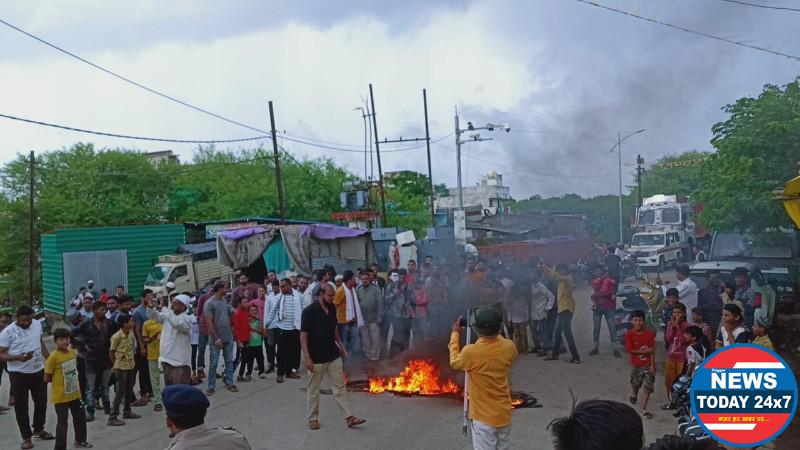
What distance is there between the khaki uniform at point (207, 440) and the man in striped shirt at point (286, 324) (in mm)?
7514

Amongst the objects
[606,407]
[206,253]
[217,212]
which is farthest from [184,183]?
[606,407]

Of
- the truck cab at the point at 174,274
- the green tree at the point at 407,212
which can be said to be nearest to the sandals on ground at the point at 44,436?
the truck cab at the point at 174,274

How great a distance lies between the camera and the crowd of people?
7.50 m

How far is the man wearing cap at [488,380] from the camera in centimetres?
483

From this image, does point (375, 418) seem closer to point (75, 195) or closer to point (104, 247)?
point (104, 247)

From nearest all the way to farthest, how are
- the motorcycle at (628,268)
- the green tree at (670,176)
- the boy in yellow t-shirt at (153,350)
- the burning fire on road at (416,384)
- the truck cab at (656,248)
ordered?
the boy in yellow t-shirt at (153,350)
the burning fire on road at (416,384)
the motorcycle at (628,268)
the truck cab at (656,248)
the green tree at (670,176)

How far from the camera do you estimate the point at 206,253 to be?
2455 cm

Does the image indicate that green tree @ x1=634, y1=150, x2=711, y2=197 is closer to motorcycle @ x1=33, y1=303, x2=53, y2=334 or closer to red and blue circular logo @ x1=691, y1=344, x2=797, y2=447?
motorcycle @ x1=33, y1=303, x2=53, y2=334

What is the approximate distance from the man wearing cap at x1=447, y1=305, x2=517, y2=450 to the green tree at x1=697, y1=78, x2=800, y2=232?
8072 millimetres

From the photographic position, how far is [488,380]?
4867 millimetres

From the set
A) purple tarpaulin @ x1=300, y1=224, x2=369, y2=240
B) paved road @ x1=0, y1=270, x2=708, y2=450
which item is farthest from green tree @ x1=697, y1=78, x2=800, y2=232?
purple tarpaulin @ x1=300, y1=224, x2=369, y2=240

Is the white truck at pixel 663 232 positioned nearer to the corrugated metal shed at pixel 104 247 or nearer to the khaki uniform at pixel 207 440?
the corrugated metal shed at pixel 104 247

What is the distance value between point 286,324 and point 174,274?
43.2 feet

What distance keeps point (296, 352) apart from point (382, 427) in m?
3.60
